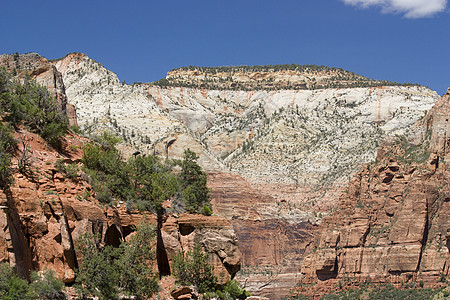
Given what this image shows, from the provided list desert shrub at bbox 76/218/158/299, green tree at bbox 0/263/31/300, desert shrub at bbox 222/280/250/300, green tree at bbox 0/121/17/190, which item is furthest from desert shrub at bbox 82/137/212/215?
green tree at bbox 0/263/31/300

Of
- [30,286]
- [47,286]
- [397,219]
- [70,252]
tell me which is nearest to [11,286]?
[30,286]

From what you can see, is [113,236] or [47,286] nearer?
[47,286]

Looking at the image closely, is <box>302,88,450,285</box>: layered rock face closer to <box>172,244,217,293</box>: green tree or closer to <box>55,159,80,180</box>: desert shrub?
<box>172,244,217,293</box>: green tree

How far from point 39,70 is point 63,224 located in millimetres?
38832

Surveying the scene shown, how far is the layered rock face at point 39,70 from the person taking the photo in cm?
6575

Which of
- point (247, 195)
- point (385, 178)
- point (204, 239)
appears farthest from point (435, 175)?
point (204, 239)

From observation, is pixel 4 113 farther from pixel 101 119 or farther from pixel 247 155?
pixel 247 155

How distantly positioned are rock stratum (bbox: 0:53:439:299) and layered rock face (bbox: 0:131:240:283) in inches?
2555

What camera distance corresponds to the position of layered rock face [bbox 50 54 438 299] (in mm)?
132750

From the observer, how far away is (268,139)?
15925 centimetres

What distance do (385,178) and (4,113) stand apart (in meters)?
96.0

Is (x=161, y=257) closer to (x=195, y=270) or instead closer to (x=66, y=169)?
(x=195, y=270)

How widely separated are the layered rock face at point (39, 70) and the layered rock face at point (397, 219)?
213 feet

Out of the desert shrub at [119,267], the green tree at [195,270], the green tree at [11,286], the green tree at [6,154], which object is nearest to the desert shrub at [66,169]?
the green tree at [6,154]
